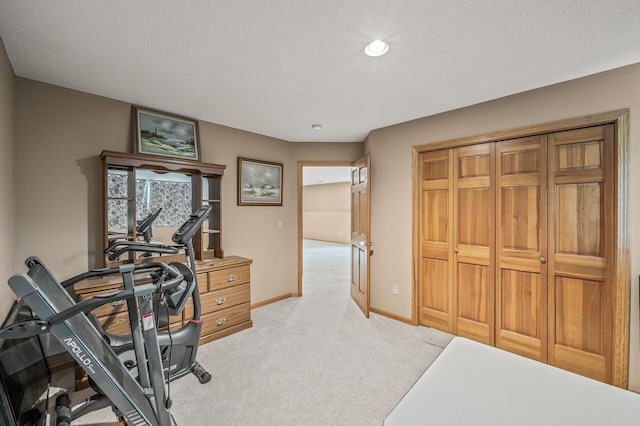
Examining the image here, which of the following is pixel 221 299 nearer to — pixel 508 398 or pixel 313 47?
pixel 313 47

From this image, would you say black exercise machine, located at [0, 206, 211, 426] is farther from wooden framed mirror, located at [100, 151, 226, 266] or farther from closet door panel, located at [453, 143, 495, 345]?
closet door panel, located at [453, 143, 495, 345]

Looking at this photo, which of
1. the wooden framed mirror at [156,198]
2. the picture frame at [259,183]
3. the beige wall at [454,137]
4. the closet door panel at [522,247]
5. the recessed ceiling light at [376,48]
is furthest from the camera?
the picture frame at [259,183]

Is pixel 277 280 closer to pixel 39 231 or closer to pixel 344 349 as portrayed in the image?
pixel 344 349

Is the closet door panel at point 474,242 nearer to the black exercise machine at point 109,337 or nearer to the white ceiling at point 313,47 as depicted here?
the white ceiling at point 313,47

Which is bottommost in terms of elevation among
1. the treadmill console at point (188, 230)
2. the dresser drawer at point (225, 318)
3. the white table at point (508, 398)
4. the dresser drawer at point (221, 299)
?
the dresser drawer at point (225, 318)

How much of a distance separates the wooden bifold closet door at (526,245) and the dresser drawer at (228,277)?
209 cm

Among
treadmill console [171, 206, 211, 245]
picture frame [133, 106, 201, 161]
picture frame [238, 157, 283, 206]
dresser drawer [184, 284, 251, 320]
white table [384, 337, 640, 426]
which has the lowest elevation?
dresser drawer [184, 284, 251, 320]

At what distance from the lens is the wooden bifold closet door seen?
2170 mm

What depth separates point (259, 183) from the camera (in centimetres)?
380

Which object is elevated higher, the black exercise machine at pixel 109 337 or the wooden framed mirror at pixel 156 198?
the wooden framed mirror at pixel 156 198

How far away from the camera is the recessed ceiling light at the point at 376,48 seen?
5.59 ft

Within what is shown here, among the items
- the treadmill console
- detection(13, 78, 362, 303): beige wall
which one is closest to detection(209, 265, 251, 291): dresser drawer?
the treadmill console

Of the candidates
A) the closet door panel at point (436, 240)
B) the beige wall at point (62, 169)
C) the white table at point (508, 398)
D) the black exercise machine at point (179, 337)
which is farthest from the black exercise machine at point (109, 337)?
the closet door panel at point (436, 240)

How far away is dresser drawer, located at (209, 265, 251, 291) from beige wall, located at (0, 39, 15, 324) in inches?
56.9
